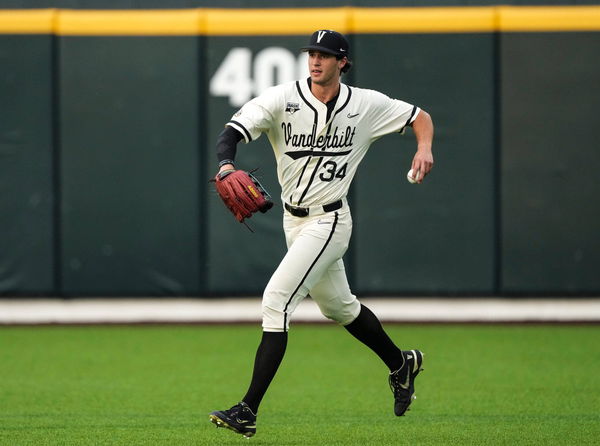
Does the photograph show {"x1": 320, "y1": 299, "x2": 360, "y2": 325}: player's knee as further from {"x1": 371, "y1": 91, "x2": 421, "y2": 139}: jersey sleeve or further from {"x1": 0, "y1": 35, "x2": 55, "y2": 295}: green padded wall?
{"x1": 0, "y1": 35, "x2": 55, "y2": 295}: green padded wall

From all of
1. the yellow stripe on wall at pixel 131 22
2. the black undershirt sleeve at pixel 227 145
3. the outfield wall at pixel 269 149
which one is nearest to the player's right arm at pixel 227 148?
the black undershirt sleeve at pixel 227 145

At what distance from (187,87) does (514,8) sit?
11.9 feet

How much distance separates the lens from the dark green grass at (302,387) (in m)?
6.30

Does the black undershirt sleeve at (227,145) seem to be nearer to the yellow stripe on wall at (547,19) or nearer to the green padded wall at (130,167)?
the green padded wall at (130,167)

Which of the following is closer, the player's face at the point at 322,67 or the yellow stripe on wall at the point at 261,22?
the player's face at the point at 322,67

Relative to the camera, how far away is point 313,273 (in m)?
6.23

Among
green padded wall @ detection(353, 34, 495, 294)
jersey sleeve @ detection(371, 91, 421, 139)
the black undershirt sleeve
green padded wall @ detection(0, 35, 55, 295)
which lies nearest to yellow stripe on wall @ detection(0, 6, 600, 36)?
green padded wall @ detection(353, 34, 495, 294)

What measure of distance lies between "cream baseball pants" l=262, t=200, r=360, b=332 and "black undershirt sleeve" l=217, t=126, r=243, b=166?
1.94 ft

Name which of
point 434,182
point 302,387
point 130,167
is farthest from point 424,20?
point 302,387

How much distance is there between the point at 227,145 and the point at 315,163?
1.80 feet

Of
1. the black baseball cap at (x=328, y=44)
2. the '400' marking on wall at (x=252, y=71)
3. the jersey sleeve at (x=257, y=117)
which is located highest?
the '400' marking on wall at (x=252, y=71)

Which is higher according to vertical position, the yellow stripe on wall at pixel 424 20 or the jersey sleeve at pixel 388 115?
the yellow stripe on wall at pixel 424 20

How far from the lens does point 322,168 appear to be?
6375 millimetres

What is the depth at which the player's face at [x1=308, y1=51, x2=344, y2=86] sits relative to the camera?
247 inches
